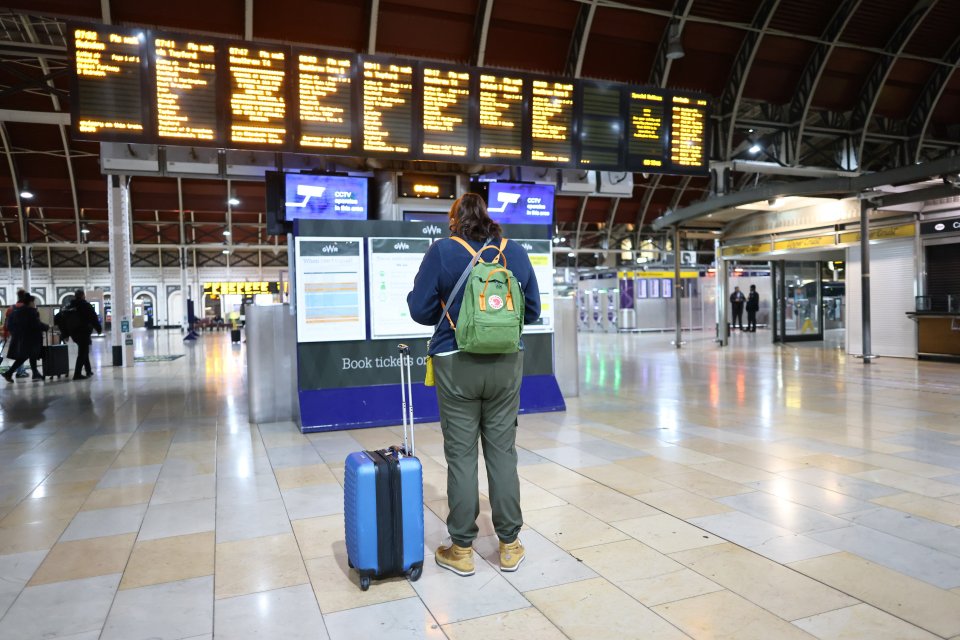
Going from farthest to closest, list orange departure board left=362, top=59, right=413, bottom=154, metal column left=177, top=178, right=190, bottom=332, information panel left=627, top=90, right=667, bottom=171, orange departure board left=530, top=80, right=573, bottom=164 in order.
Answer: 1. metal column left=177, top=178, right=190, bottom=332
2. information panel left=627, top=90, right=667, bottom=171
3. orange departure board left=530, top=80, right=573, bottom=164
4. orange departure board left=362, top=59, right=413, bottom=154

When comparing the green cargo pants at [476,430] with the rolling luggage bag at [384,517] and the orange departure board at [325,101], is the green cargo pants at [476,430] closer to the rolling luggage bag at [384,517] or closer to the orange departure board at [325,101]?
the rolling luggage bag at [384,517]

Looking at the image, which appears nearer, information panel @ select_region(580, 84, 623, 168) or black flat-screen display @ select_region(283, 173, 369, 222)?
black flat-screen display @ select_region(283, 173, 369, 222)

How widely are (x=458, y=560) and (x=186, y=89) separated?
5.79 meters

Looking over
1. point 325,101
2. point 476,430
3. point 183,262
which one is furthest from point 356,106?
point 183,262

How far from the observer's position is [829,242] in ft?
48.4

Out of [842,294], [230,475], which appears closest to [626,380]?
[230,475]

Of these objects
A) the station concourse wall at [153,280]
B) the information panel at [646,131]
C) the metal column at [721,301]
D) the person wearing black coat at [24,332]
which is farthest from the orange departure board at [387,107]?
the station concourse wall at [153,280]

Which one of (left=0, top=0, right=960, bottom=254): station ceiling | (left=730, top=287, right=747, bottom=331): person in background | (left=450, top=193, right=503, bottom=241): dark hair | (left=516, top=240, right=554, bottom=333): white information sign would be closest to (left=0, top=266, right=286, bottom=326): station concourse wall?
(left=0, top=0, right=960, bottom=254): station ceiling

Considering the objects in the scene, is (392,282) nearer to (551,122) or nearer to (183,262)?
(551,122)

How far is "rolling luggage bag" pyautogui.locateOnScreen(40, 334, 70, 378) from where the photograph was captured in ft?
40.3

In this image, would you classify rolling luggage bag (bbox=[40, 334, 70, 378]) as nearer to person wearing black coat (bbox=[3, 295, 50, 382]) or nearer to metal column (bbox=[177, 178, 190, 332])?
person wearing black coat (bbox=[3, 295, 50, 382])

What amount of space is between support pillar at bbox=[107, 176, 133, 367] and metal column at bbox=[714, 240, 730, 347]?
607 inches

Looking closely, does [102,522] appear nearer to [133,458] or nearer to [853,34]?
[133,458]

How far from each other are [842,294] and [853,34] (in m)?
9.82
